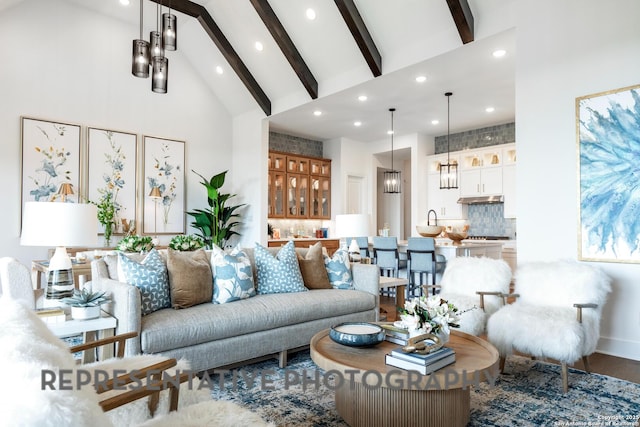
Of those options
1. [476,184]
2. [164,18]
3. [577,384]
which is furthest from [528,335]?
[476,184]

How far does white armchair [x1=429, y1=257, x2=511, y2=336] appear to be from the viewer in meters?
3.19

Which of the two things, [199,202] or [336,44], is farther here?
[199,202]

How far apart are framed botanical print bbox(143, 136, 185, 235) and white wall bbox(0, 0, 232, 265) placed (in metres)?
0.15

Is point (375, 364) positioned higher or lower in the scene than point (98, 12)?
lower

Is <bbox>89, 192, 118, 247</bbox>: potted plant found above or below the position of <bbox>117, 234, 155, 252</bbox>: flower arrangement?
above

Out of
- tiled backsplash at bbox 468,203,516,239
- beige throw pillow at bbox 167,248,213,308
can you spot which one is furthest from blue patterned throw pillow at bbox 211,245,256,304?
tiled backsplash at bbox 468,203,516,239

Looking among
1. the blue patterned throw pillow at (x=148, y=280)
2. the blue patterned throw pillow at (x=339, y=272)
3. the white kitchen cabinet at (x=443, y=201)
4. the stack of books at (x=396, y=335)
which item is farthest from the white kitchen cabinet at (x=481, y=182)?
the blue patterned throw pillow at (x=148, y=280)

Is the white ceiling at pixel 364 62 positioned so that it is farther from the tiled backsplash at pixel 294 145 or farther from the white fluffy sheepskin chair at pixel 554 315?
the white fluffy sheepskin chair at pixel 554 315

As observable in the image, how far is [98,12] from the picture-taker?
581cm

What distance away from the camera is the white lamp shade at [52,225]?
2217 mm

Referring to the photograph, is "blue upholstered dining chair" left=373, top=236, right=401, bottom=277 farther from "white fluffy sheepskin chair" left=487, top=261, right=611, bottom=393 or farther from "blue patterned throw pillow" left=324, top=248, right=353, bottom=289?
"white fluffy sheepskin chair" left=487, top=261, right=611, bottom=393

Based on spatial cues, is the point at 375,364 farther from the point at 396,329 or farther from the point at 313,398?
the point at 313,398

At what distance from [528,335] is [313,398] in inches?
58.0

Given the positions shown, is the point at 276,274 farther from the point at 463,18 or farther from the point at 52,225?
the point at 463,18
